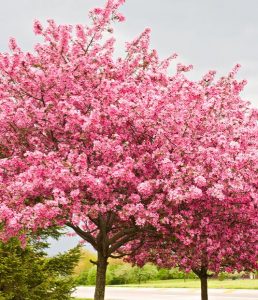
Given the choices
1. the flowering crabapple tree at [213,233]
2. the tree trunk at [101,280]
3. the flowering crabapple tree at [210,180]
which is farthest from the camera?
the tree trunk at [101,280]

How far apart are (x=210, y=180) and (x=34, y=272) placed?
29.1 feet

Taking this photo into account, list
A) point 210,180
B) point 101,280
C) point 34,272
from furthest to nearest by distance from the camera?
1. point 34,272
2. point 101,280
3. point 210,180

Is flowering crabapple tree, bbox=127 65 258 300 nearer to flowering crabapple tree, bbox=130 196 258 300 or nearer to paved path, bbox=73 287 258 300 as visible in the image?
flowering crabapple tree, bbox=130 196 258 300

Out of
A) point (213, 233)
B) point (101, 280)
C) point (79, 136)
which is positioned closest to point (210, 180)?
point (213, 233)

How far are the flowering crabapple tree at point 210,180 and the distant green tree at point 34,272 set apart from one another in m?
4.68

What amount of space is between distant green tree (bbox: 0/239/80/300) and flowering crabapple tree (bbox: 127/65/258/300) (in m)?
4.68

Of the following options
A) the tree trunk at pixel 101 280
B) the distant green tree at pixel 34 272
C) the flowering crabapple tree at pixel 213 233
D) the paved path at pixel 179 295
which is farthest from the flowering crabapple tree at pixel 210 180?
the paved path at pixel 179 295

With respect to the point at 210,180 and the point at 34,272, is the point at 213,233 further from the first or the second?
the point at 34,272

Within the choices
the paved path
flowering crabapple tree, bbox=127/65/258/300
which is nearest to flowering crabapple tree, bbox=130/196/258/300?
flowering crabapple tree, bbox=127/65/258/300

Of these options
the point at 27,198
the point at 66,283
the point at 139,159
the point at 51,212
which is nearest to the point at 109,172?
the point at 139,159

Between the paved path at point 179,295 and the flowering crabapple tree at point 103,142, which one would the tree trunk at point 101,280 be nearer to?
the flowering crabapple tree at point 103,142

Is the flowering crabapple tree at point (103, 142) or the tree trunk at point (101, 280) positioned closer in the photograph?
the flowering crabapple tree at point (103, 142)

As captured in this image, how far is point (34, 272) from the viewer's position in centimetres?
1783

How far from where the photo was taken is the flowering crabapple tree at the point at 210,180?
12.1m
